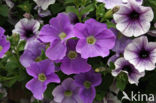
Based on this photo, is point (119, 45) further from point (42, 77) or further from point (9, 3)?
point (9, 3)

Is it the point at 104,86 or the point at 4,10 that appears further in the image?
the point at 4,10

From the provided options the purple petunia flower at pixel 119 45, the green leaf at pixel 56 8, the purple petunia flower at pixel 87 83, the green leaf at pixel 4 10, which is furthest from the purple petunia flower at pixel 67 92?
the green leaf at pixel 4 10

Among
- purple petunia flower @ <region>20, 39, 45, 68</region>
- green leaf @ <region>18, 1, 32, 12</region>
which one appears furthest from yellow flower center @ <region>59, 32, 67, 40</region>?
green leaf @ <region>18, 1, 32, 12</region>

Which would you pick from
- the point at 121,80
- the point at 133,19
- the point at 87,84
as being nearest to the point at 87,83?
the point at 87,84

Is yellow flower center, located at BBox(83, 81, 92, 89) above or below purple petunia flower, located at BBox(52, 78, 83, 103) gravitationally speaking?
above

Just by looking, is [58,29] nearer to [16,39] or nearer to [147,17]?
[16,39]

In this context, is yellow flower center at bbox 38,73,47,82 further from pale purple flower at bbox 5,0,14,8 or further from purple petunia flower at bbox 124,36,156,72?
pale purple flower at bbox 5,0,14,8
